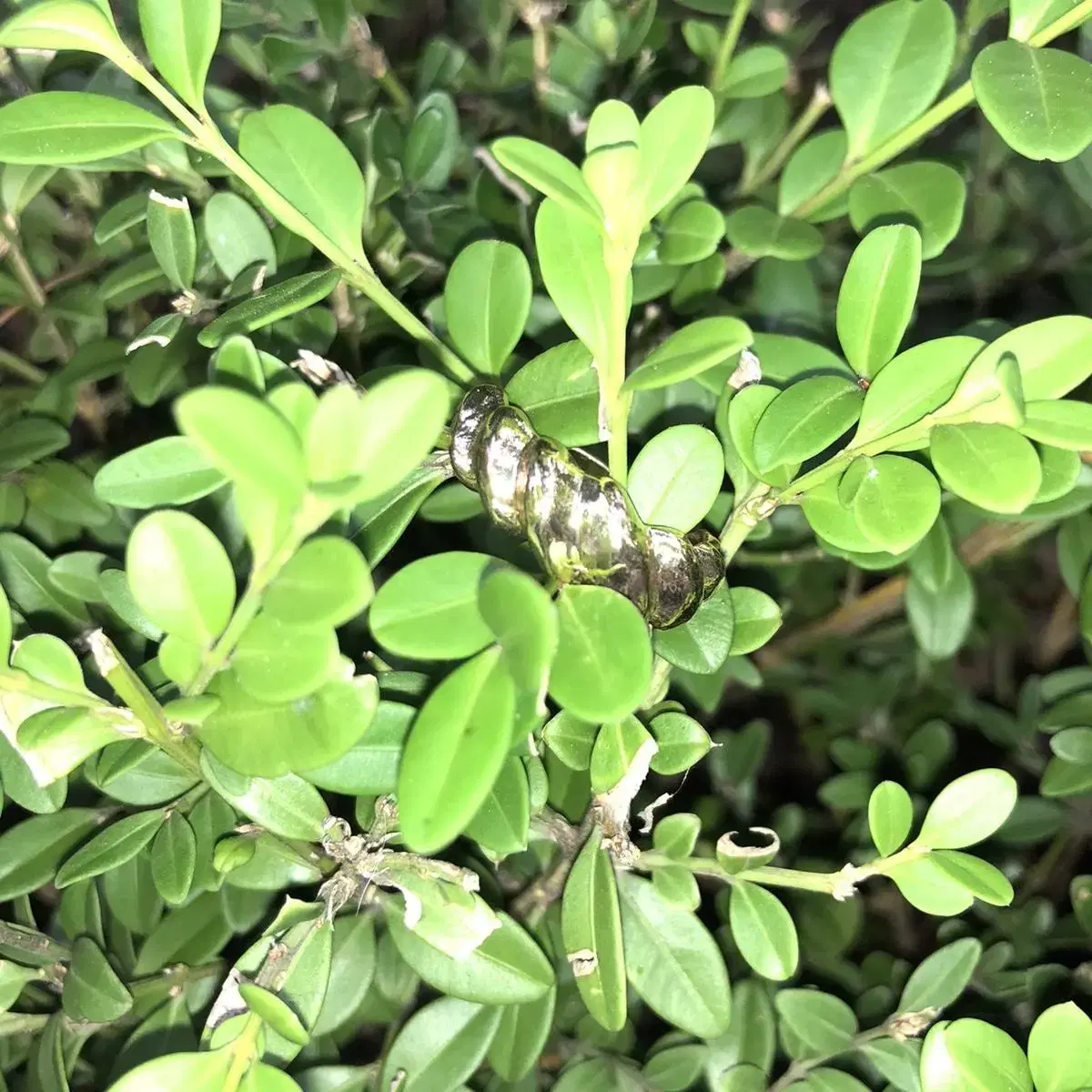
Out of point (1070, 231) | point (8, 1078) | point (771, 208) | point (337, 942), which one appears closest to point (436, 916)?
point (337, 942)

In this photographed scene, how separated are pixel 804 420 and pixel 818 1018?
1.40ft

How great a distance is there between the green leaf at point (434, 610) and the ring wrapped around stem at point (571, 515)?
1.4 inches

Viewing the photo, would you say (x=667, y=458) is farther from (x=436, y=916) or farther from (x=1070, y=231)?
(x=1070, y=231)

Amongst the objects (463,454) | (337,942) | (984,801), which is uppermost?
(463,454)

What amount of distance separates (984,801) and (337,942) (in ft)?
1.20

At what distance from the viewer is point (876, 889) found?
3.89ft

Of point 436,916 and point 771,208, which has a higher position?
point 771,208

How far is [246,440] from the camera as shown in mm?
325

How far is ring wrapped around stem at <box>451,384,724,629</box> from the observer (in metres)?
0.42

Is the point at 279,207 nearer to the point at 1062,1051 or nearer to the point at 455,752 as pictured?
the point at 455,752

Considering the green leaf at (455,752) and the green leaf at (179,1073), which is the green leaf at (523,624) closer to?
the green leaf at (455,752)

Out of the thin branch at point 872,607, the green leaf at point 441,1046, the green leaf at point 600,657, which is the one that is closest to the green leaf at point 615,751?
the green leaf at point 600,657

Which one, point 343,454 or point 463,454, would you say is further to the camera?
point 463,454

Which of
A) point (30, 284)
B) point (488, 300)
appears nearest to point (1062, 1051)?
point (488, 300)
